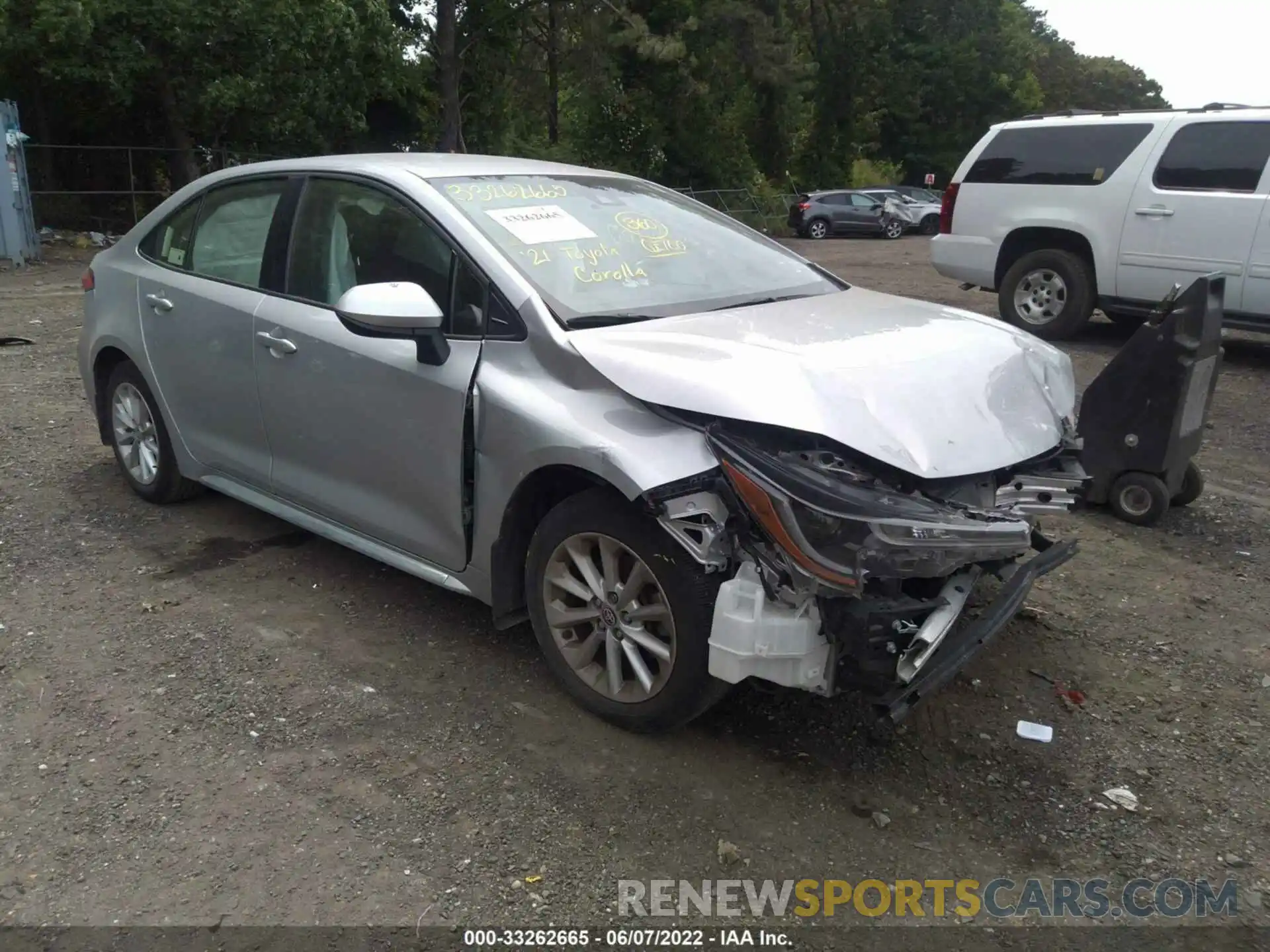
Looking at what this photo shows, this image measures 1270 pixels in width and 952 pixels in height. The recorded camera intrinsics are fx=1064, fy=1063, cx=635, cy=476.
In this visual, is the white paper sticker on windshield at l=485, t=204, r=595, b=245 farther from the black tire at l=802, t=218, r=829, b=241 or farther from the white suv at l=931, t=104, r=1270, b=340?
the black tire at l=802, t=218, r=829, b=241

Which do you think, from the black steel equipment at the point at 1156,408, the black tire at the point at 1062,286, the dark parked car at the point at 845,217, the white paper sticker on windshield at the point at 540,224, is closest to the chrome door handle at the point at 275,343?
the white paper sticker on windshield at the point at 540,224

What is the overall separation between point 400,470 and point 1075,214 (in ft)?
25.5

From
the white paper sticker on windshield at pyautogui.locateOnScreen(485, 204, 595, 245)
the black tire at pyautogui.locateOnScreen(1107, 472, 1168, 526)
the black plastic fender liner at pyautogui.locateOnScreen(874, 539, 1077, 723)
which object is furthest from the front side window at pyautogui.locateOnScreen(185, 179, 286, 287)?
the black tire at pyautogui.locateOnScreen(1107, 472, 1168, 526)

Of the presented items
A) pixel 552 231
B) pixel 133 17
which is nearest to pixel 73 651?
pixel 552 231

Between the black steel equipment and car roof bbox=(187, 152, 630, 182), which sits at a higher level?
car roof bbox=(187, 152, 630, 182)

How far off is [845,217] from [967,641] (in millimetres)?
26547

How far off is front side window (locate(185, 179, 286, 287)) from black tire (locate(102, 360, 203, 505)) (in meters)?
0.72

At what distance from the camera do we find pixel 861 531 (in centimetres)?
283

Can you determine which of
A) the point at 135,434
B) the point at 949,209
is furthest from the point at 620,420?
the point at 949,209

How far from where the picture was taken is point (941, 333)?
11.9 feet

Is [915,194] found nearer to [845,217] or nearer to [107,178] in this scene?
[845,217]

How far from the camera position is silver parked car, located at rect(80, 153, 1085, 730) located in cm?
292

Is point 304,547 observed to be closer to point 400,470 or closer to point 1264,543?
point 400,470

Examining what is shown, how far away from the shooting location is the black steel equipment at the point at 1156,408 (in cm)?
487
